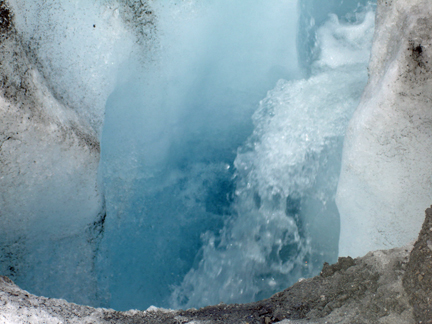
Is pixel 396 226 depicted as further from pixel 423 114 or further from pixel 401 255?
pixel 423 114

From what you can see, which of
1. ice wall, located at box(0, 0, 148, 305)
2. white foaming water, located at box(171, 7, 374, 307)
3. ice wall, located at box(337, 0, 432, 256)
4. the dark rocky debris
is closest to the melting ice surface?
white foaming water, located at box(171, 7, 374, 307)

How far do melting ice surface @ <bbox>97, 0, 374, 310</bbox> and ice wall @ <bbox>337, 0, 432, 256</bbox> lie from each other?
2.60ft

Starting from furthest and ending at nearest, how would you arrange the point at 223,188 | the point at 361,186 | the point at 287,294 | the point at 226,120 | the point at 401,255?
the point at 226,120, the point at 223,188, the point at 361,186, the point at 287,294, the point at 401,255

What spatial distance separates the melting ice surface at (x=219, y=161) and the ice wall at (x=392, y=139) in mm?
791

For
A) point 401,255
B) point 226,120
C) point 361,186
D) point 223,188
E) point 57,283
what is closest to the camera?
point 401,255

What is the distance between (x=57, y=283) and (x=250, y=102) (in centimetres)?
218

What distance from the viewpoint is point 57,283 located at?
72.6 inches

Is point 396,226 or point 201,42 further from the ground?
point 201,42

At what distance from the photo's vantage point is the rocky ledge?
1147 millimetres

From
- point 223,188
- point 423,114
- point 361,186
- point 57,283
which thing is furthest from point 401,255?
point 57,283

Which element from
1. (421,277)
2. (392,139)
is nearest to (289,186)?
(392,139)

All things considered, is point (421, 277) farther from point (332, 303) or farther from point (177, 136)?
point (177, 136)

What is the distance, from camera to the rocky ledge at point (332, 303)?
115 centimetres

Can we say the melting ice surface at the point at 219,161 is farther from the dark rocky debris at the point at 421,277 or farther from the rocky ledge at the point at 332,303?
the dark rocky debris at the point at 421,277
